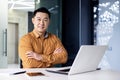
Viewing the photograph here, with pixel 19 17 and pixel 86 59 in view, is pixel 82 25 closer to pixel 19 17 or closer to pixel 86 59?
pixel 86 59

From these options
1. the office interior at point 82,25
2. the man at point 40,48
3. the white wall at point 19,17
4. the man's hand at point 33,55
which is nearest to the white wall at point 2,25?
the office interior at point 82,25

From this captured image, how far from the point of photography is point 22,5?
8945mm

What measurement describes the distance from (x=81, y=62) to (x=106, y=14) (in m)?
2.82

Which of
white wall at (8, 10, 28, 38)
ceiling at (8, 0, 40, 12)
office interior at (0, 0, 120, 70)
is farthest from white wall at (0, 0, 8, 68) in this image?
white wall at (8, 10, 28, 38)

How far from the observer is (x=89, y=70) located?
182 cm

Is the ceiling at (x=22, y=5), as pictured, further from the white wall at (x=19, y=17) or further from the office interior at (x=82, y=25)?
the office interior at (x=82, y=25)

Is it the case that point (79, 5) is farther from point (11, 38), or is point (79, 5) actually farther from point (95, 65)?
point (11, 38)

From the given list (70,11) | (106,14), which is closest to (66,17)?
(70,11)

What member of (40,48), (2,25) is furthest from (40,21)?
(2,25)

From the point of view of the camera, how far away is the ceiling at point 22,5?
8.29 metres

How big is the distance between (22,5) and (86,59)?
764cm

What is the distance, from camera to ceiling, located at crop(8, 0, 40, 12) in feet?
27.2

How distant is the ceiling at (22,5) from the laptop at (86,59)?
6388mm

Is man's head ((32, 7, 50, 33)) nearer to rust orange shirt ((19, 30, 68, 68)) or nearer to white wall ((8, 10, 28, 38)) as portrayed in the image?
rust orange shirt ((19, 30, 68, 68))
